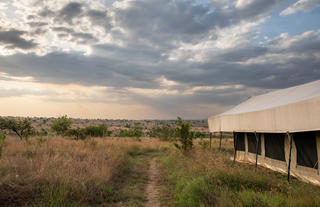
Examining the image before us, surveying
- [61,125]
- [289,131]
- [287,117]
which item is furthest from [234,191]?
[61,125]

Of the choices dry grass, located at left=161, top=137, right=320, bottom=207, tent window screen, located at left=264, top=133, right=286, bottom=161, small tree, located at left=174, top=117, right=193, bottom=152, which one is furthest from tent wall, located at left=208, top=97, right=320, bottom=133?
small tree, located at left=174, top=117, right=193, bottom=152

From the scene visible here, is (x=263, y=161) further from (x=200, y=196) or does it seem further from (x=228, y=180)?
(x=200, y=196)

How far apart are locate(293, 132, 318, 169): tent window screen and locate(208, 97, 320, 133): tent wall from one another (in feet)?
3.72

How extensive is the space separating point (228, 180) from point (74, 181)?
432 centimetres

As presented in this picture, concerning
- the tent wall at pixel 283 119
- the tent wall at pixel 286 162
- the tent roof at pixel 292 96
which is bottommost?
the tent wall at pixel 286 162

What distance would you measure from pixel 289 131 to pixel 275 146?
10.7ft

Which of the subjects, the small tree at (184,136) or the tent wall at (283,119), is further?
the small tree at (184,136)

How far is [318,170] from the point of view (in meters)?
7.53

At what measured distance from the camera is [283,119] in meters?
7.81

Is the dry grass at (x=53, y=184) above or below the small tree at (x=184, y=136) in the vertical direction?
below

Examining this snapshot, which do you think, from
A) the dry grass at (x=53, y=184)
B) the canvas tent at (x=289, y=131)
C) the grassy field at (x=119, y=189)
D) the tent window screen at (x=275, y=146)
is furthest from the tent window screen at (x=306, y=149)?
the dry grass at (x=53, y=184)

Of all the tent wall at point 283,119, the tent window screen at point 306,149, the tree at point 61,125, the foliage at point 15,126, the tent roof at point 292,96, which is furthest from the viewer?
the tree at point 61,125

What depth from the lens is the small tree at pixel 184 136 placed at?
13477 mm

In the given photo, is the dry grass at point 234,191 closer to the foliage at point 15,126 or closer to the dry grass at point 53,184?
the dry grass at point 53,184
